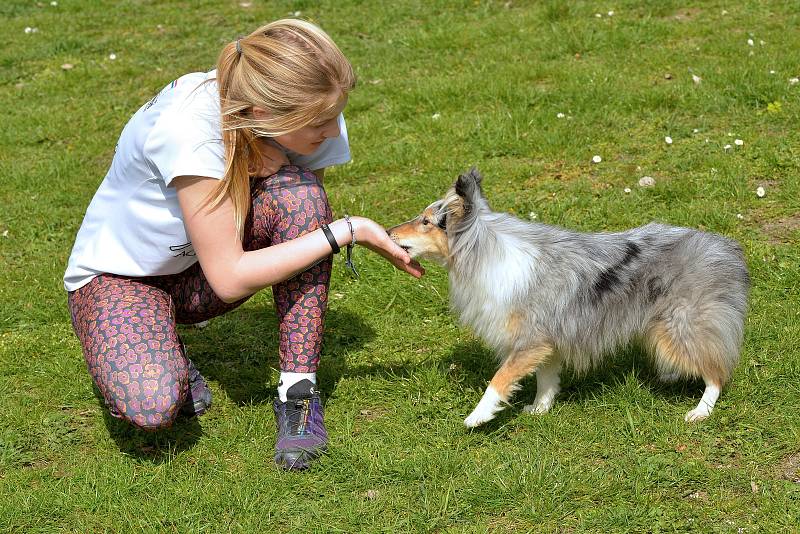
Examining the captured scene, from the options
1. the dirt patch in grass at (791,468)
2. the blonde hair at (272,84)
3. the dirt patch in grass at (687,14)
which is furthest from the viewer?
the dirt patch in grass at (687,14)

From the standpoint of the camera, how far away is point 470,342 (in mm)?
4598

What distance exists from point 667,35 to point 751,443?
5.21 metres

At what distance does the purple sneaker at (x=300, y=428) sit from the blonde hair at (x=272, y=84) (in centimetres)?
96

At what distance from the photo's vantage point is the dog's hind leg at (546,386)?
398 cm

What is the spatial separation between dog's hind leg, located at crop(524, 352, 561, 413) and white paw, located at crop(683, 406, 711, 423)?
23.2 inches

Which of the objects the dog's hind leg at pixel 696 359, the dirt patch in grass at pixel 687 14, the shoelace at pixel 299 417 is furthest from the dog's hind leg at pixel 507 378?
the dirt patch in grass at pixel 687 14

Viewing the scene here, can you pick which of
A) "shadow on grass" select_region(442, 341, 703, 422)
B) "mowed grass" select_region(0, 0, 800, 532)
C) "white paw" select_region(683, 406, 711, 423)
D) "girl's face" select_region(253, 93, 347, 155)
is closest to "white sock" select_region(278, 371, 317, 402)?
"mowed grass" select_region(0, 0, 800, 532)

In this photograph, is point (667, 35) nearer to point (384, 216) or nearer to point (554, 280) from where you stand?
point (384, 216)

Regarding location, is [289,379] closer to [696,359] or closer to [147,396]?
[147,396]

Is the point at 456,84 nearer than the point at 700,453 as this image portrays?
No

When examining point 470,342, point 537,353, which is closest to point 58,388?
point 470,342

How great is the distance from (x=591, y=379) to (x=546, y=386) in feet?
→ 0.86

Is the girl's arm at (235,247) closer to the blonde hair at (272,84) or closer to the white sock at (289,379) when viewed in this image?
the blonde hair at (272,84)

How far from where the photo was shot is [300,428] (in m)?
3.79
